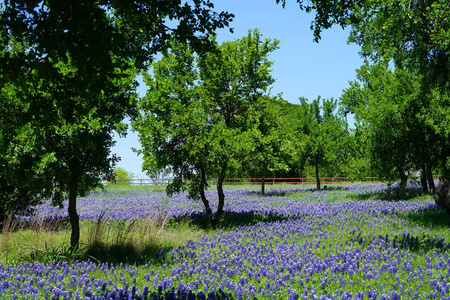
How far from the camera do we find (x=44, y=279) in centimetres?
704

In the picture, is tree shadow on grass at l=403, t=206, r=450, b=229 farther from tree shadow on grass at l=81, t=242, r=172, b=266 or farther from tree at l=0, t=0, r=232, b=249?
tree at l=0, t=0, r=232, b=249

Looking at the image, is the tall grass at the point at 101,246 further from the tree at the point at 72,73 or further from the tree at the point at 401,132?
the tree at the point at 401,132

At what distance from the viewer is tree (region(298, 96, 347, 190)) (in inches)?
1119

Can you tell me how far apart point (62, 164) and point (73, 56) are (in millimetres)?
5891

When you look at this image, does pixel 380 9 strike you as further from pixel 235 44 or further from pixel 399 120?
pixel 399 120

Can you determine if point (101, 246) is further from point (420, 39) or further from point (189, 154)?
point (420, 39)

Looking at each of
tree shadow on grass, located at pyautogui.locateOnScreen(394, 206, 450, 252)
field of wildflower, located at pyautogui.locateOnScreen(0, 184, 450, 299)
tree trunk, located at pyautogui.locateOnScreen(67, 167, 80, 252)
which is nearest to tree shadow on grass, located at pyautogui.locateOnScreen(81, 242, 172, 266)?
field of wildflower, located at pyautogui.locateOnScreen(0, 184, 450, 299)

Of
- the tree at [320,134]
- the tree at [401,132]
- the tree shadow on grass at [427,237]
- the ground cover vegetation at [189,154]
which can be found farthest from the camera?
the tree at [320,134]

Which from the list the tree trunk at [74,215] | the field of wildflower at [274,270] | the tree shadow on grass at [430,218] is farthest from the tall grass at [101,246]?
the tree shadow on grass at [430,218]

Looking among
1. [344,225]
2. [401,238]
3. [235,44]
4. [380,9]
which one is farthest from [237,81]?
[401,238]

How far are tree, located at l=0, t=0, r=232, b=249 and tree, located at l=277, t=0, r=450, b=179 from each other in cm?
606

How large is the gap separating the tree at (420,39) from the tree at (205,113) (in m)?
4.15

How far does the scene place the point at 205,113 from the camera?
1385 cm

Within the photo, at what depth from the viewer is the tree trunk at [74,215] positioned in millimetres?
9789
